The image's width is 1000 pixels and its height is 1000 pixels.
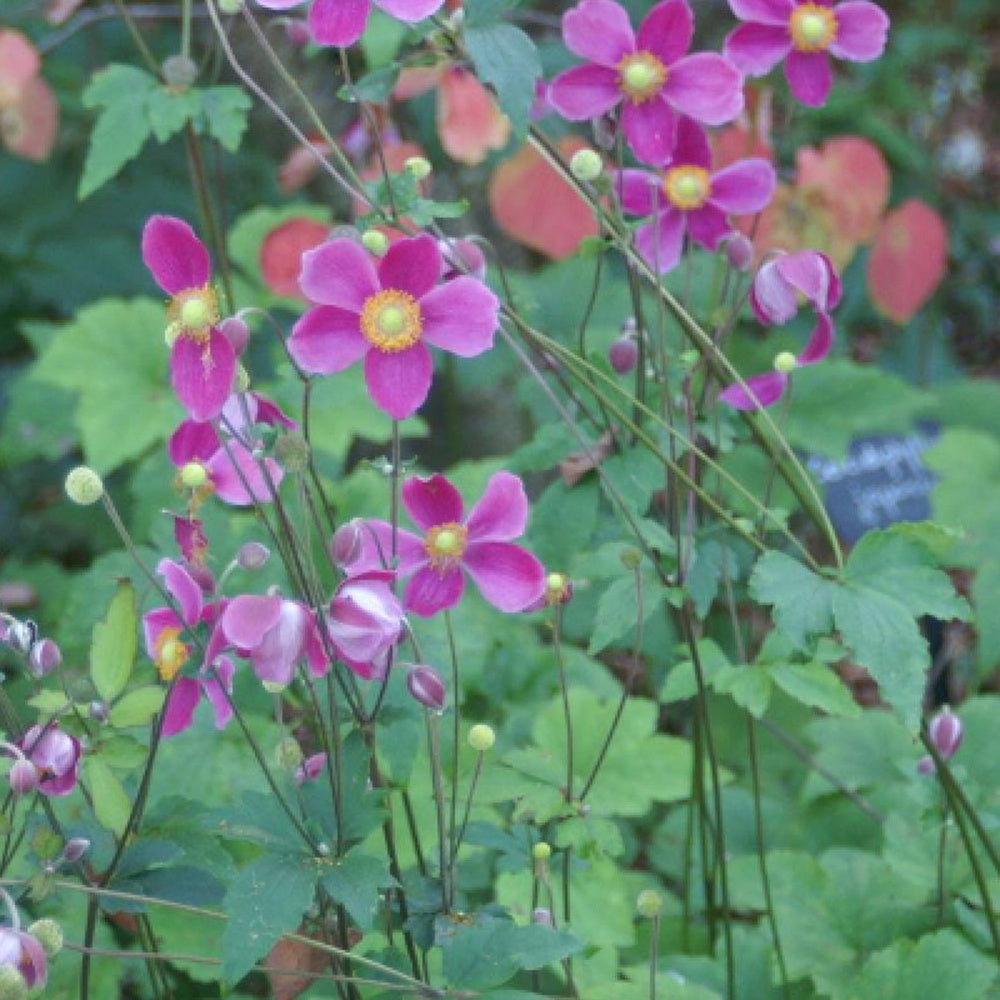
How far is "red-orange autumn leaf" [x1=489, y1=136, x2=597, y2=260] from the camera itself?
7.27 ft

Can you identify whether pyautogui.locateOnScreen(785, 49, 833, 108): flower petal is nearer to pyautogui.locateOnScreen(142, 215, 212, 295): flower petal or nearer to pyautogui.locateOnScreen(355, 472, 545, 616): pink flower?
pyautogui.locateOnScreen(355, 472, 545, 616): pink flower

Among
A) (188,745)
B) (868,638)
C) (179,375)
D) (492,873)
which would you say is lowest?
(492,873)

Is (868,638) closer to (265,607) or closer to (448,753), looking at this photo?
(265,607)

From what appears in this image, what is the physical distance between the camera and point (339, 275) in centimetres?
91

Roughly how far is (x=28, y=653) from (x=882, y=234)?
1.98m

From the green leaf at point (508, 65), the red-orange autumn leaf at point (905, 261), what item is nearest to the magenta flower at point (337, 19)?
the green leaf at point (508, 65)

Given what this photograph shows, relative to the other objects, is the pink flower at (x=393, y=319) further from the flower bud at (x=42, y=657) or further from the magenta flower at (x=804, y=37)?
the magenta flower at (x=804, y=37)

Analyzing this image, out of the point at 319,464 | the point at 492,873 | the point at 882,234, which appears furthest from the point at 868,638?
the point at 882,234

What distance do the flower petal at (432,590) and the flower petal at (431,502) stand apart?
0.03 metres

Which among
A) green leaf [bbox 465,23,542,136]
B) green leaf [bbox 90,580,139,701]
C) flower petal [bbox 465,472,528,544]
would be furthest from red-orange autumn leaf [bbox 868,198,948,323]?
green leaf [bbox 90,580,139,701]

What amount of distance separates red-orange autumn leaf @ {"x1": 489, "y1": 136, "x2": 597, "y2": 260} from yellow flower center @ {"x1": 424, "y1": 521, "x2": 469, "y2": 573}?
4.20 feet

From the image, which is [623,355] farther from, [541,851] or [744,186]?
[541,851]

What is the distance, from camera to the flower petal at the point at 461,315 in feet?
3.01

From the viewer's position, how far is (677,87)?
1129 mm
